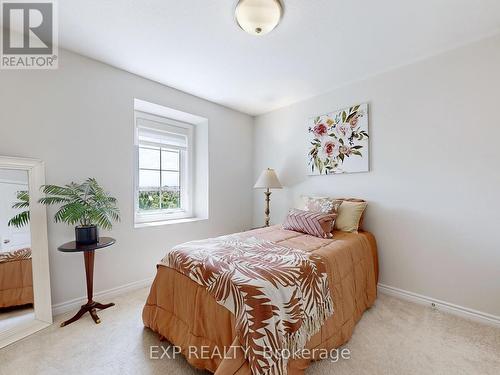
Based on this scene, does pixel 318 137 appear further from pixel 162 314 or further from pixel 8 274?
pixel 8 274

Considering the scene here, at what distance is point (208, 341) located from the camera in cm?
129

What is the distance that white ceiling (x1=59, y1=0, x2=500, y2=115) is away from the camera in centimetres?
154

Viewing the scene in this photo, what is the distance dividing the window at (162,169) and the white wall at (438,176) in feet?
7.05

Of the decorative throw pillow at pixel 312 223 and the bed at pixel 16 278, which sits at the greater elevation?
the decorative throw pillow at pixel 312 223

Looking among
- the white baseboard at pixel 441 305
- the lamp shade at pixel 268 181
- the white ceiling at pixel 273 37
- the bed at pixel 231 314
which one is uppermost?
the white ceiling at pixel 273 37

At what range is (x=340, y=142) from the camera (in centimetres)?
266

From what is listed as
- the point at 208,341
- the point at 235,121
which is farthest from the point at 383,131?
the point at 208,341

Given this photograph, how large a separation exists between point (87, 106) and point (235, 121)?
1942 millimetres

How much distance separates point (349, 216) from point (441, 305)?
109 centimetres

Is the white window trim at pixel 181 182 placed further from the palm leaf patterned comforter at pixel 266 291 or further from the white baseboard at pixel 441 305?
the white baseboard at pixel 441 305

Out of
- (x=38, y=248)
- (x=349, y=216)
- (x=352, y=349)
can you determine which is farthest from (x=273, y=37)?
A: (x=38, y=248)

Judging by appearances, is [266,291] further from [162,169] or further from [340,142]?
[162,169]

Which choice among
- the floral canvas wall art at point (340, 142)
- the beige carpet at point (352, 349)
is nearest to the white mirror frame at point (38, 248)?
the beige carpet at point (352, 349)

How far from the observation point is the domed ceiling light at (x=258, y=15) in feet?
4.74
